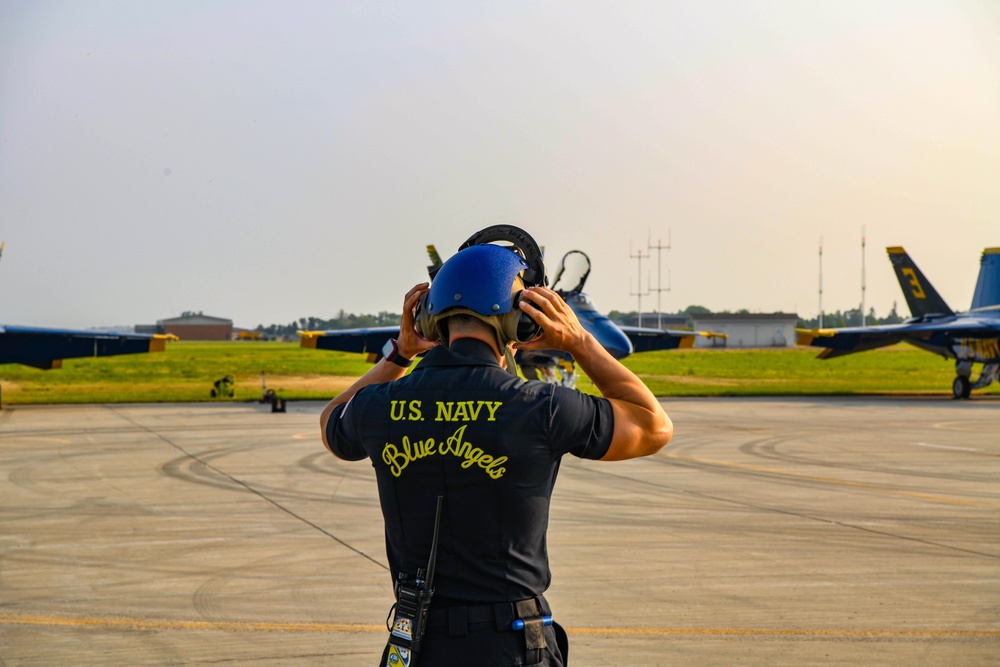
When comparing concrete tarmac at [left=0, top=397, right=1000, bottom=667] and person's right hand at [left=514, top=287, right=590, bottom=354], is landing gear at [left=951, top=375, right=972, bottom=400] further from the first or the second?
person's right hand at [left=514, top=287, right=590, bottom=354]

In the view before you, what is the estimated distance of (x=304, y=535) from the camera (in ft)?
31.4

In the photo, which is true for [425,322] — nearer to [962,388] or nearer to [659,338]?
[659,338]

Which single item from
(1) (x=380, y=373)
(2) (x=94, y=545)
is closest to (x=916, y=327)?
(2) (x=94, y=545)

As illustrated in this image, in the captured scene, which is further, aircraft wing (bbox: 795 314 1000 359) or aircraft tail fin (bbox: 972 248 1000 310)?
aircraft tail fin (bbox: 972 248 1000 310)

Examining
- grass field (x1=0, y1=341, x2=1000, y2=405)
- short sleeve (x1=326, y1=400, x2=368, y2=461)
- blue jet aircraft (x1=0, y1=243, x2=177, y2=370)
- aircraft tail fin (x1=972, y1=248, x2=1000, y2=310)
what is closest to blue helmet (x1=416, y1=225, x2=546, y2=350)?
short sleeve (x1=326, y1=400, x2=368, y2=461)

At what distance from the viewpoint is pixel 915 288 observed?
36906mm

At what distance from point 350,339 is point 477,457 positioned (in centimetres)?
3199

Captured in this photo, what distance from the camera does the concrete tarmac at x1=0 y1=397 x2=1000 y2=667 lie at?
240 inches

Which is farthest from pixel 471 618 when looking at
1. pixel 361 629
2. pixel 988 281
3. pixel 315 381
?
pixel 315 381

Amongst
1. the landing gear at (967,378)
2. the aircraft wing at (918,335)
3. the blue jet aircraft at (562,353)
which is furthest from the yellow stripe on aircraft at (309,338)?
the landing gear at (967,378)

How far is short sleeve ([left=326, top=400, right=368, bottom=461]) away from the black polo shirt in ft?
0.36

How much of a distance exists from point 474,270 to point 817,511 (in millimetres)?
9463

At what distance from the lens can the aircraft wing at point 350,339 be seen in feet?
107

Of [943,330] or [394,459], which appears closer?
[394,459]
